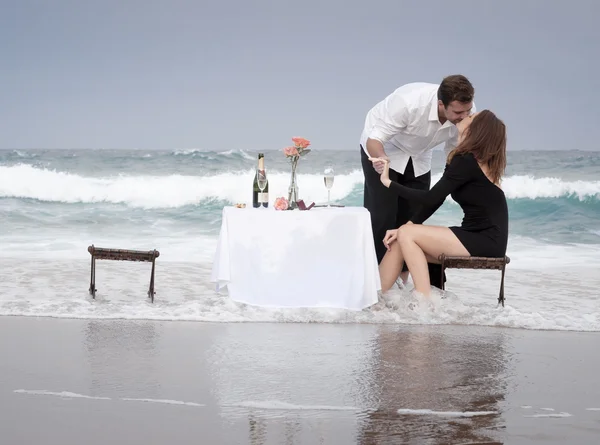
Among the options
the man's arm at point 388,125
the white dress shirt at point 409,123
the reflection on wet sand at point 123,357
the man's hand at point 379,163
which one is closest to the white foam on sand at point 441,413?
the reflection on wet sand at point 123,357

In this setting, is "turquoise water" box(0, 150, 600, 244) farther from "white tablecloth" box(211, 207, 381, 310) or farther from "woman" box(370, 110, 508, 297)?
"woman" box(370, 110, 508, 297)

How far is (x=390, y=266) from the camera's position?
5.10 metres

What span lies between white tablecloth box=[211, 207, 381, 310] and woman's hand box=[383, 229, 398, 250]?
112 mm

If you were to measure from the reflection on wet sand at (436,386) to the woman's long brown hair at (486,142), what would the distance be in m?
0.91

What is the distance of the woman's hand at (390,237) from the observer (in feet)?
16.5

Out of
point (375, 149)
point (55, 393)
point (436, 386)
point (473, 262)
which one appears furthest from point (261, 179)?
point (55, 393)

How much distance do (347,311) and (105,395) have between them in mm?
1936

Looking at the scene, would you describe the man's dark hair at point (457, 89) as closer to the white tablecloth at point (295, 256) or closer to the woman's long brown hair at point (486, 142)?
the woman's long brown hair at point (486, 142)

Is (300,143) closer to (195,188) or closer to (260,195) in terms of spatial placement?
(260,195)

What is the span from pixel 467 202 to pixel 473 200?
0.05m

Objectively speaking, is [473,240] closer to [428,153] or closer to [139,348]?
[428,153]

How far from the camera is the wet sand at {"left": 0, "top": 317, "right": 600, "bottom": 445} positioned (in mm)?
2917

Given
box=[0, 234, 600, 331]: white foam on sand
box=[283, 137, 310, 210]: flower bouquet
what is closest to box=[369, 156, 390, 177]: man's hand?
box=[283, 137, 310, 210]: flower bouquet

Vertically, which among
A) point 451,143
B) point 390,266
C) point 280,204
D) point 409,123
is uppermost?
point 409,123
